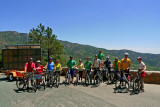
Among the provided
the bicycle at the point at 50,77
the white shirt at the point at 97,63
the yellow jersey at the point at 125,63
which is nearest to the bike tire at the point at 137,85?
the yellow jersey at the point at 125,63

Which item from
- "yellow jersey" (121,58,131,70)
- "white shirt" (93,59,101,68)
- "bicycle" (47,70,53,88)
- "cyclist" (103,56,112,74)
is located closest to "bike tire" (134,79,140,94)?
"yellow jersey" (121,58,131,70)

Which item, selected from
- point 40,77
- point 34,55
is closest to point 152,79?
point 40,77

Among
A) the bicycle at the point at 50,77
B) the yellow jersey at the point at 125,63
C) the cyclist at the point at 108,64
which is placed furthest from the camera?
the cyclist at the point at 108,64

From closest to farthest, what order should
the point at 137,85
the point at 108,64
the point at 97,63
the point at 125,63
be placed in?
the point at 137,85
the point at 125,63
the point at 97,63
the point at 108,64

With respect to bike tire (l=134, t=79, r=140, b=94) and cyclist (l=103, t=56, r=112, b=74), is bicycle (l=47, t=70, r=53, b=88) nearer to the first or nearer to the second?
cyclist (l=103, t=56, r=112, b=74)

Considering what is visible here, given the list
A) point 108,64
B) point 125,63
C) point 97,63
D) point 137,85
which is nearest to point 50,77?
point 97,63

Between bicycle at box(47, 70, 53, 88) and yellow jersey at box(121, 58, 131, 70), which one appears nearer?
yellow jersey at box(121, 58, 131, 70)

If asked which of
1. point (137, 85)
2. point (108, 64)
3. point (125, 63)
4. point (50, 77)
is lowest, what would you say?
point (137, 85)

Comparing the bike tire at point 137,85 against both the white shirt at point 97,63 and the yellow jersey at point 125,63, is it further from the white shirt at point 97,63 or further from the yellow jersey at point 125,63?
the white shirt at point 97,63

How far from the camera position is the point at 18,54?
1430 cm

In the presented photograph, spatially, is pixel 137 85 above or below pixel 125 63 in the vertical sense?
below

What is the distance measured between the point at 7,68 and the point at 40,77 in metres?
6.85

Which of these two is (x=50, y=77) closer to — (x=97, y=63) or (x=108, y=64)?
(x=97, y=63)

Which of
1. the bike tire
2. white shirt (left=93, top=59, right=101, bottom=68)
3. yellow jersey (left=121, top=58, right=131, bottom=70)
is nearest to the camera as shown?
the bike tire
